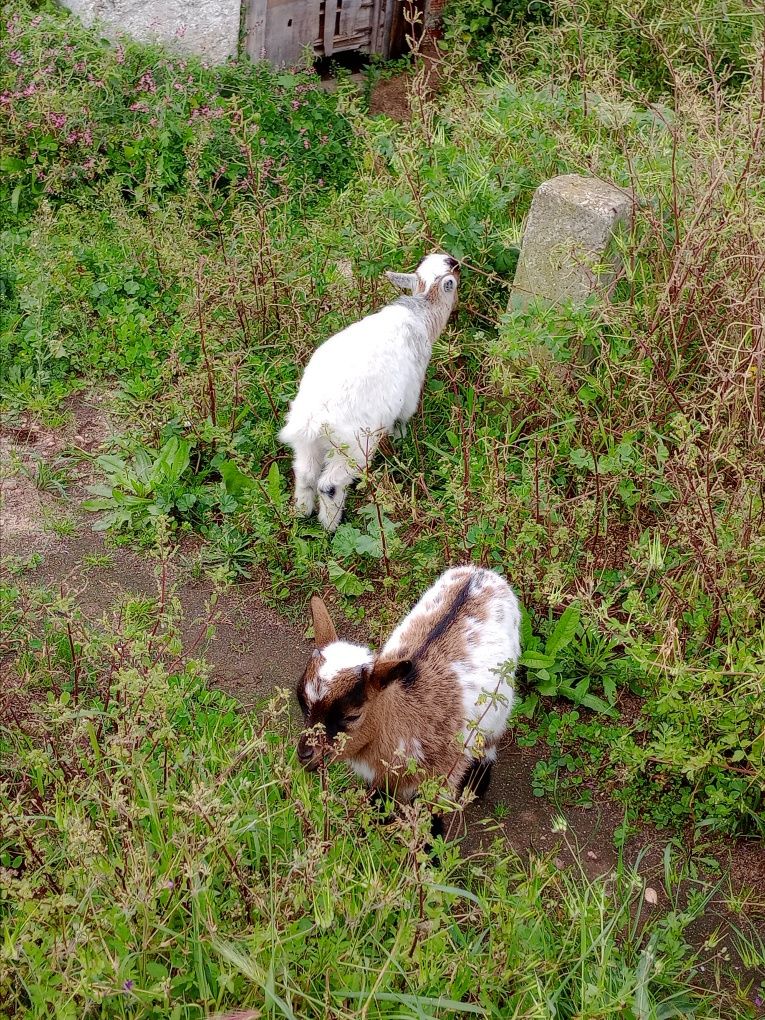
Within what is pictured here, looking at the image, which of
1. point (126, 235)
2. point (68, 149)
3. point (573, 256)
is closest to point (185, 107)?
point (68, 149)

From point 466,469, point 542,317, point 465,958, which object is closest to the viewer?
point 465,958

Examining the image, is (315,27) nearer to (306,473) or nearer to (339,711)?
(306,473)

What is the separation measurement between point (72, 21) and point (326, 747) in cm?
686

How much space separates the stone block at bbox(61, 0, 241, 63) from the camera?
7684 mm

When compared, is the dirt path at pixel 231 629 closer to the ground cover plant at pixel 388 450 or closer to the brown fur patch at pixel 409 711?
the ground cover plant at pixel 388 450

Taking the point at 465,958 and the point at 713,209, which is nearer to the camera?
the point at 465,958

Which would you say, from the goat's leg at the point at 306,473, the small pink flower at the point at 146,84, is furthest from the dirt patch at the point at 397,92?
the goat's leg at the point at 306,473

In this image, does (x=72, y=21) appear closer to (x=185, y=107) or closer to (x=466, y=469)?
(x=185, y=107)

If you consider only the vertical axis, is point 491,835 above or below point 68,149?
below

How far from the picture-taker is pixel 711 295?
4.85 metres

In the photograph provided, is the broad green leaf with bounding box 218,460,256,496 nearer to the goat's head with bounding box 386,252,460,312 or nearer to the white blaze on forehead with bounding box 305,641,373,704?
the goat's head with bounding box 386,252,460,312

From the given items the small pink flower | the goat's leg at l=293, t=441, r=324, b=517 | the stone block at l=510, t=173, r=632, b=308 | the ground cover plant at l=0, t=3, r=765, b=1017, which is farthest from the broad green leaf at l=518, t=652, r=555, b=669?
the small pink flower

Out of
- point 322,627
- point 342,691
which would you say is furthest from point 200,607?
point 342,691

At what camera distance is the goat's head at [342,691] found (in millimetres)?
3379
